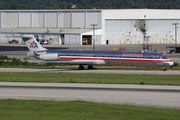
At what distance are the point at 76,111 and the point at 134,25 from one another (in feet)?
338

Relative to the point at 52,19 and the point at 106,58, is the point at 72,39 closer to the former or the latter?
the point at 52,19

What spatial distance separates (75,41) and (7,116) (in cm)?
10081

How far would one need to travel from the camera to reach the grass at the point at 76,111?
15.4 metres

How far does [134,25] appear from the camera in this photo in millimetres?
116562

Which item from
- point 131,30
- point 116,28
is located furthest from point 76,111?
point 131,30

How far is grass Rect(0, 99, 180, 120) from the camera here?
15359 mm

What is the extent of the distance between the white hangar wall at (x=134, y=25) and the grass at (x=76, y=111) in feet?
326

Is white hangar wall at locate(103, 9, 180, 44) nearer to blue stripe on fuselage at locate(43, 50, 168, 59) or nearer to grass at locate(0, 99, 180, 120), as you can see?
blue stripe on fuselage at locate(43, 50, 168, 59)

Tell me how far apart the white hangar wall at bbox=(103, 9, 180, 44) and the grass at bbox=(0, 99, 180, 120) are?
326 ft

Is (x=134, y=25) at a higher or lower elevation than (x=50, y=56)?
higher

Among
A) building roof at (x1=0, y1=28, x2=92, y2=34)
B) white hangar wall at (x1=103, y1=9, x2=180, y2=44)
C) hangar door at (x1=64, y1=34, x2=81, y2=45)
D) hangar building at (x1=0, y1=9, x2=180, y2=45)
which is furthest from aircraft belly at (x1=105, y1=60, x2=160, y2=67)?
white hangar wall at (x1=103, y1=9, x2=180, y2=44)

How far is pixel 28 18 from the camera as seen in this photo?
128125 millimetres

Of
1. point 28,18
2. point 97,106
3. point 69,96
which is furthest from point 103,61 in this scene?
point 28,18

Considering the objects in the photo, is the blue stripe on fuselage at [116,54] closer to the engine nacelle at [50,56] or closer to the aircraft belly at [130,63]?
the aircraft belly at [130,63]
